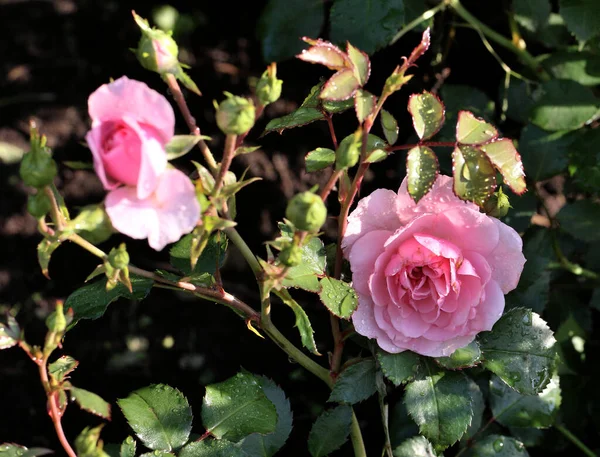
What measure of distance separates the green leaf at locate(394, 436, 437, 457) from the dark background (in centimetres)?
37

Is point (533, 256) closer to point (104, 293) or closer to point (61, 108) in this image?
point (104, 293)

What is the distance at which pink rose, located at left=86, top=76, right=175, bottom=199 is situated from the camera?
65 centimetres

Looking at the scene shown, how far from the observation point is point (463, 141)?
85 centimetres

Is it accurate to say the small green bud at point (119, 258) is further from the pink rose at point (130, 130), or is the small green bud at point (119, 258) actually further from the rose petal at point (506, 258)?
the rose petal at point (506, 258)

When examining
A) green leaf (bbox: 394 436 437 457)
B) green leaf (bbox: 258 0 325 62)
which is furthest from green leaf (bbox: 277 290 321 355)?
green leaf (bbox: 258 0 325 62)

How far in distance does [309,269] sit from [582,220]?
70cm

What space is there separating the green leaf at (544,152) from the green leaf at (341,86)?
0.67 m

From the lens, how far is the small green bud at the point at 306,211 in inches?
26.6

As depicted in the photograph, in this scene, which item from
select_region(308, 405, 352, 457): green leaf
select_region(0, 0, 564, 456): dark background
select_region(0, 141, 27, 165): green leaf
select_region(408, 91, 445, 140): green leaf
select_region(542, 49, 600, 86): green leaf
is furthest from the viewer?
select_region(0, 141, 27, 165): green leaf

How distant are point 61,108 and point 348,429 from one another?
119 cm

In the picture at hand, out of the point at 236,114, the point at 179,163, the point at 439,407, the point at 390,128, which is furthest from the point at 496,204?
the point at 179,163

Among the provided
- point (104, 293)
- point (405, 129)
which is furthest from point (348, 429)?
point (405, 129)

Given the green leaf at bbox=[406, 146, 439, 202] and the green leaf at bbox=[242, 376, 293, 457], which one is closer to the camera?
the green leaf at bbox=[406, 146, 439, 202]

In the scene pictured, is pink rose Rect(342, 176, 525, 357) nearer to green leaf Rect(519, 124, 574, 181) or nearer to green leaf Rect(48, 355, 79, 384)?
green leaf Rect(48, 355, 79, 384)
